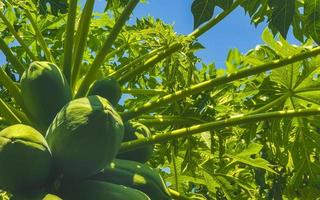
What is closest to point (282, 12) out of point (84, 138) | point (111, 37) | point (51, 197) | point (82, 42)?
point (111, 37)

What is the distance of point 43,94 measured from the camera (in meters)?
1.93

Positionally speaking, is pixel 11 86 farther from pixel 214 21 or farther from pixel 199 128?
pixel 214 21

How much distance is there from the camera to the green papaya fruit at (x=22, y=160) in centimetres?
159

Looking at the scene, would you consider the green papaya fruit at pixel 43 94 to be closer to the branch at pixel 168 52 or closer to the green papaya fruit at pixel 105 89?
the green papaya fruit at pixel 105 89

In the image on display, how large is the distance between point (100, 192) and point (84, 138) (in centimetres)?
16

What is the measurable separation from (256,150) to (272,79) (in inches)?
16.5

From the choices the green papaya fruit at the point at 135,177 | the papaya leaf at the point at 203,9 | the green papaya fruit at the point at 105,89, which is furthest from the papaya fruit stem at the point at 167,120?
the green papaya fruit at the point at 135,177

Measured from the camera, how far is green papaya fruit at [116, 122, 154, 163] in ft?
6.76

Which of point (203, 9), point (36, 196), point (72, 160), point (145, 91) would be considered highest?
point (203, 9)

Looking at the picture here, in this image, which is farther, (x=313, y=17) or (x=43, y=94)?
(x=313, y=17)

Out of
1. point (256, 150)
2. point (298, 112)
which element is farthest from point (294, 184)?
point (298, 112)

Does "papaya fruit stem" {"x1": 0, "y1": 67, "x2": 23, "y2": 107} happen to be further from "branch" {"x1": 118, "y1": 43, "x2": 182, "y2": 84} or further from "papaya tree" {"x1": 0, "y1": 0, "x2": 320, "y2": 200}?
"branch" {"x1": 118, "y1": 43, "x2": 182, "y2": 84}

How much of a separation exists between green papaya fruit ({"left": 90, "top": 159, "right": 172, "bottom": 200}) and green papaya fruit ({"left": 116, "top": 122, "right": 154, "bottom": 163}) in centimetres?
14

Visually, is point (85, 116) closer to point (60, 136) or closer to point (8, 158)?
point (60, 136)
